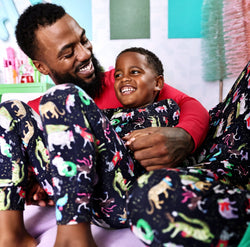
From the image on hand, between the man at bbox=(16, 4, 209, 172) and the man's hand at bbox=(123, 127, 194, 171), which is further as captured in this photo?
the man at bbox=(16, 4, 209, 172)

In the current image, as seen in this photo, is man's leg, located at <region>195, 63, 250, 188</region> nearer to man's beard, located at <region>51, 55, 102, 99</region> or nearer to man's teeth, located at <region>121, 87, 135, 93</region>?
man's teeth, located at <region>121, 87, 135, 93</region>

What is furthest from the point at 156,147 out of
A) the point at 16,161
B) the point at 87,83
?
the point at 87,83

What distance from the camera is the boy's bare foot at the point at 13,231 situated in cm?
77

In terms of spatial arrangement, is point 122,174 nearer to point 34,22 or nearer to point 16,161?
point 16,161

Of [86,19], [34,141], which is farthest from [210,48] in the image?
[34,141]

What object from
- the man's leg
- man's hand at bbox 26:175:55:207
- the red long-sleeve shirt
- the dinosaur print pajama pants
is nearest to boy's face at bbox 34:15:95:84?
the red long-sleeve shirt

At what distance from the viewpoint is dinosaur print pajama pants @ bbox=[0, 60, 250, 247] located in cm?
Result: 56

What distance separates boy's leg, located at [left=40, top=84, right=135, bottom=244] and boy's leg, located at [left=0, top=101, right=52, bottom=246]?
0.16 m

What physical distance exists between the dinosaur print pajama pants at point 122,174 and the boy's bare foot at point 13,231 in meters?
0.02

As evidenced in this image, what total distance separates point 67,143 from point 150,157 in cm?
25

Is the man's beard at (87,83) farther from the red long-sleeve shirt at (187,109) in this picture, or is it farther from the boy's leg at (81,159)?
the boy's leg at (81,159)

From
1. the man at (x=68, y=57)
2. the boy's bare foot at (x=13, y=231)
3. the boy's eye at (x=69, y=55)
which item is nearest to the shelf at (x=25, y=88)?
the man at (x=68, y=57)

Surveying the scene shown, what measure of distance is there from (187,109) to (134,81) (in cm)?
27

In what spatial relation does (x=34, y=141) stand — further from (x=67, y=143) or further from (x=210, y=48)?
(x=210, y=48)
